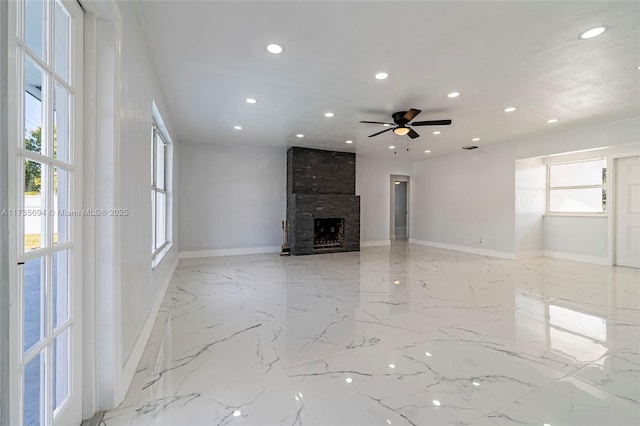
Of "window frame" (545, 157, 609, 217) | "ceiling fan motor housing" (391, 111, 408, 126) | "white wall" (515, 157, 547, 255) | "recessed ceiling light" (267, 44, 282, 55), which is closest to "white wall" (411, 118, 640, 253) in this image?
"white wall" (515, 157, 547, 255)

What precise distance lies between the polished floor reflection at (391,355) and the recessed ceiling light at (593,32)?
275 cm

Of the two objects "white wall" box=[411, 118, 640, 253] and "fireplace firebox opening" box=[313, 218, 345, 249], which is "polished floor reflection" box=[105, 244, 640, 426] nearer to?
"white wall" box=[411, 118, 640, 253]

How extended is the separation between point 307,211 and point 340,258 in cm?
143

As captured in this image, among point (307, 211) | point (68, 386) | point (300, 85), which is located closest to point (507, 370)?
point (68, 386)

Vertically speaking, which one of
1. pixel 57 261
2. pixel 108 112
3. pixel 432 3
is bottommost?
pixel 57 261

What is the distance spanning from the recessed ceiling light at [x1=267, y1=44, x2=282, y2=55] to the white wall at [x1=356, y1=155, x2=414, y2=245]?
5885mm

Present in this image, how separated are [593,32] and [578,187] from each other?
17.3ft

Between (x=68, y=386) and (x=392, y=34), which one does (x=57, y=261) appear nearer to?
(x=68, y=386)

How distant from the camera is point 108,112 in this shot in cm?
164

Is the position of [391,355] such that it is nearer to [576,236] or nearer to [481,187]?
[481,187]

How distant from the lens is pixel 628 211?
5.58 metres

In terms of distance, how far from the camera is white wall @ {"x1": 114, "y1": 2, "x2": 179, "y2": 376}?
187cm

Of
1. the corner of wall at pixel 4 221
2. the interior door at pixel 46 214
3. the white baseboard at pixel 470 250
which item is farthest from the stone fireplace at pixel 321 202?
the corner of wall at pixel 4 221

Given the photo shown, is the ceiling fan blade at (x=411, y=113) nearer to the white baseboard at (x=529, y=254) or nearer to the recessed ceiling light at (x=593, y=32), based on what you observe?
the recessed ceiling light at (x=593, y=32)
